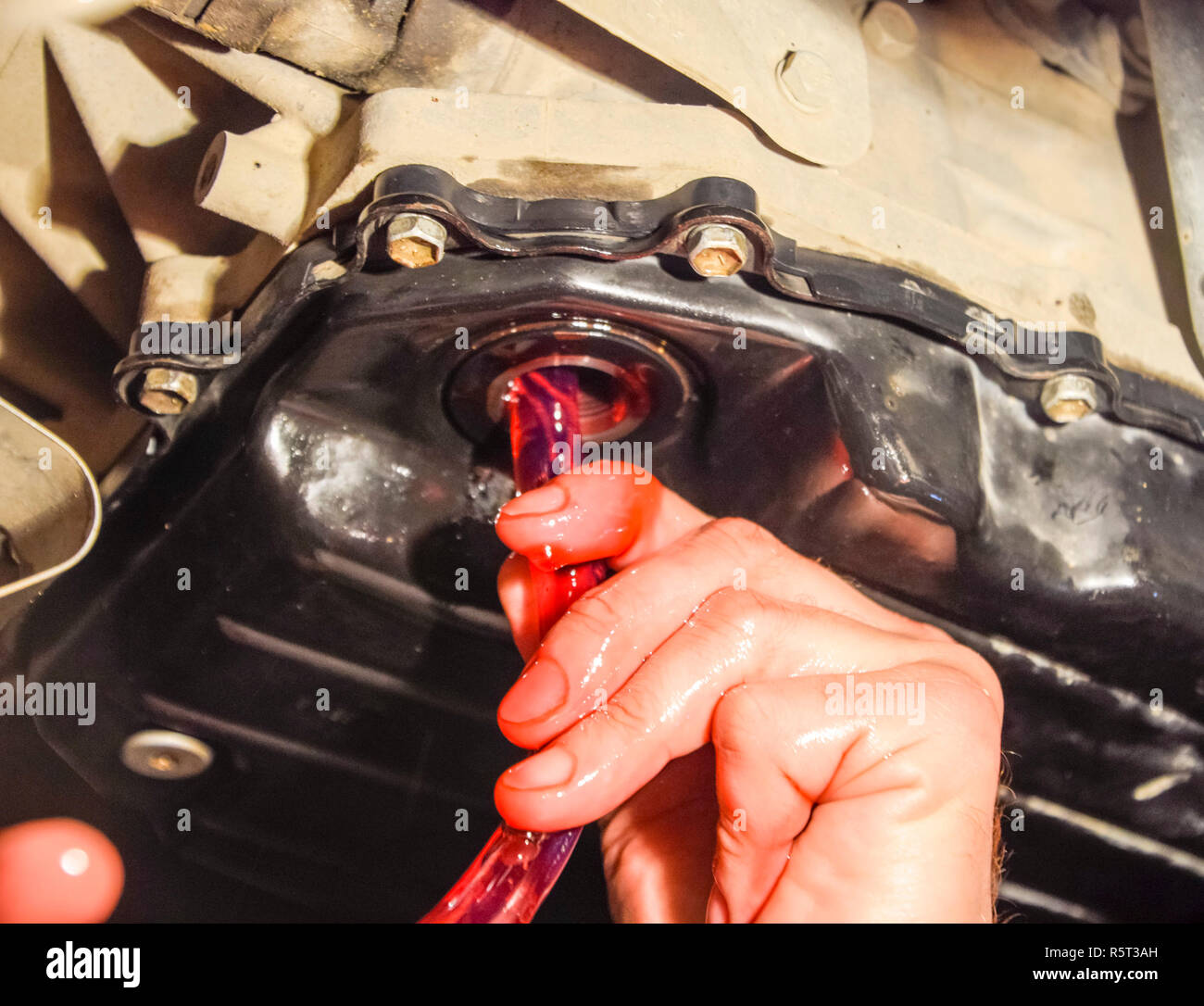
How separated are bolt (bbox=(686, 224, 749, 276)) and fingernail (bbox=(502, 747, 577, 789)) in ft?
1.14

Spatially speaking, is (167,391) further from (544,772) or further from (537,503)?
(544,772)

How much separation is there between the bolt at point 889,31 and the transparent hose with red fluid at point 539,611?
0.51 metres

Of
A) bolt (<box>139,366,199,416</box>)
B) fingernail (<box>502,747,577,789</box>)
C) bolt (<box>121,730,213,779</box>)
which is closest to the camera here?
fingernail (<box>502,747,577,789</box>)

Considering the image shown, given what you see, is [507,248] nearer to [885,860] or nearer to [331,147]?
[331,147]

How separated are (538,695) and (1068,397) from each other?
0.50 m

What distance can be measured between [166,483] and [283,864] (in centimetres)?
62

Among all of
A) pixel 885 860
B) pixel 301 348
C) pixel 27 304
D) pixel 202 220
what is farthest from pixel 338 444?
pixel 885 860

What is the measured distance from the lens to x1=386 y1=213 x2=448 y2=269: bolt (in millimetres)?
663

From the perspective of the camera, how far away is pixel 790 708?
2.27ft

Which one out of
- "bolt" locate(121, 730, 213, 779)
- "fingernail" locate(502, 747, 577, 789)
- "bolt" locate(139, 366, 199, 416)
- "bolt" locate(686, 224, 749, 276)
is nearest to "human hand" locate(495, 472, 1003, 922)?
"fingernail" locate(502, 747, 577, 789)

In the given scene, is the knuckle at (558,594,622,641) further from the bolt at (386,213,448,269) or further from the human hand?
the bolt at (386,213,448,269)

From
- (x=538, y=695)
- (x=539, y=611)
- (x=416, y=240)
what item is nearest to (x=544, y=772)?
(x=538, y=695)

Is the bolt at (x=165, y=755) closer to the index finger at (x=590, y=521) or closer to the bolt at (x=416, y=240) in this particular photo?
the index finger at (x=590, y=521)

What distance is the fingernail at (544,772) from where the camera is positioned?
2.09 feet
